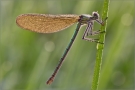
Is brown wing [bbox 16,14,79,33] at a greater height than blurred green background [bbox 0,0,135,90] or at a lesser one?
greater

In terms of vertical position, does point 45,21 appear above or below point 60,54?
above

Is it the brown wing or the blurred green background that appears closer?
the brown wing

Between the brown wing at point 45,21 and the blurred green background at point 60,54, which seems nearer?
the brown wing at point 45,21

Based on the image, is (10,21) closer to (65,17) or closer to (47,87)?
(47,87)

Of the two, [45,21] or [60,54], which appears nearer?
[45,21]

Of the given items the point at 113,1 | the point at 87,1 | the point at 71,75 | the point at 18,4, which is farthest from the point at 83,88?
the point at 113,1
